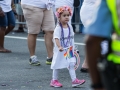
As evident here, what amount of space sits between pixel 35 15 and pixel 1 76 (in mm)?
1506

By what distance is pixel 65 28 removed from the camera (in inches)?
298

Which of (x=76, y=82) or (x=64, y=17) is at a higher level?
(x=64, y=17)

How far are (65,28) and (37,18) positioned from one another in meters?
1.67

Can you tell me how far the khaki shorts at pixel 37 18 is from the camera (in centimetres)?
911

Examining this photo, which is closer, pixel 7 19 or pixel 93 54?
pixel 93 54

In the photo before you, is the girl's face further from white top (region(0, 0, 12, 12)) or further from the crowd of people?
white top (region(0, 0, 12, 12))

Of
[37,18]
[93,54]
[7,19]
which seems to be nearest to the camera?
[93,54]

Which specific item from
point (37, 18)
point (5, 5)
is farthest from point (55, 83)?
point (5, 5)

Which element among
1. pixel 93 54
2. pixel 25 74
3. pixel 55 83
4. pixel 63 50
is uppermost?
pixel 93 54

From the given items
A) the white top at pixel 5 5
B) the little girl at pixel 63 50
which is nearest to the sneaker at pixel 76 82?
the little girl at pixel 63 50

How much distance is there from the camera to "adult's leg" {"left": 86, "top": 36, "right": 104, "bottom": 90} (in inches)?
119

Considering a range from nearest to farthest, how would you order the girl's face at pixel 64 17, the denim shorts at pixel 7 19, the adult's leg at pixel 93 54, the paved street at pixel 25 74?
the adult's leg at pixel 93 54
the paved street at pixel 25 74
the girl's face at pixel 64 17
the denim shorts at pixel 7 19

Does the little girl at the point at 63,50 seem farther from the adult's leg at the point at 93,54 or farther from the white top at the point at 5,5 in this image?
the adult's leg at the point at 93,54

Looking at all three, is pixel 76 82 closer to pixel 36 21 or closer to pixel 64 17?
pixel 64 17
